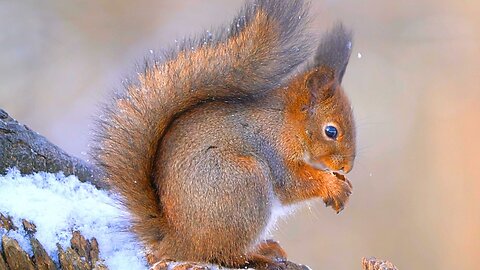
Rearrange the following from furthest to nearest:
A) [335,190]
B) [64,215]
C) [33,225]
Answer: [335,190] → [64,215] → [33,225]

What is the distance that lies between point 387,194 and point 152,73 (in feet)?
5.82

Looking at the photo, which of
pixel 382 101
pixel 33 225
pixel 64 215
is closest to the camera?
pixel 33 225

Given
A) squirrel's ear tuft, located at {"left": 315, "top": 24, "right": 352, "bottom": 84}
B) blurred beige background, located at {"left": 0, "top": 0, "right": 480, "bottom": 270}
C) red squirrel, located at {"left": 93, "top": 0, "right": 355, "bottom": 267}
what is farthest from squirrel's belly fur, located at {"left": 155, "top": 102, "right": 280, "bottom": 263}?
blurred beige background, located at {"left": 0, "top": 0, "right": 480, "bottom": 270}

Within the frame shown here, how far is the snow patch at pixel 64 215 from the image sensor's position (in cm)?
132

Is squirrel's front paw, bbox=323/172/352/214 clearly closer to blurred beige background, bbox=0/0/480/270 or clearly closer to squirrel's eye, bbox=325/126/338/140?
squirrel's eye, bbox=325/126/338/140

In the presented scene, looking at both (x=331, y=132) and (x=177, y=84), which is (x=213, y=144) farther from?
(x=331, y=132)

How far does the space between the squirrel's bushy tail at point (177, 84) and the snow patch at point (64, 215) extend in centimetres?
6

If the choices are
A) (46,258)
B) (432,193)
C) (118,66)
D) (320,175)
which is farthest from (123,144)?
(432,193)

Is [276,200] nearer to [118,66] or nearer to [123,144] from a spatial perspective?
[123,144]

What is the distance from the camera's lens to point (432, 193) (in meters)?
2.94

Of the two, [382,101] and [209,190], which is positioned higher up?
[382,101]

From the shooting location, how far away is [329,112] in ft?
5.12

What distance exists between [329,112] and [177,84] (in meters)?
0.36

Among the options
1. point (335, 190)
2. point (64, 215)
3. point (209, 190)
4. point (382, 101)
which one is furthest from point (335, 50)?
point (382, 101)
